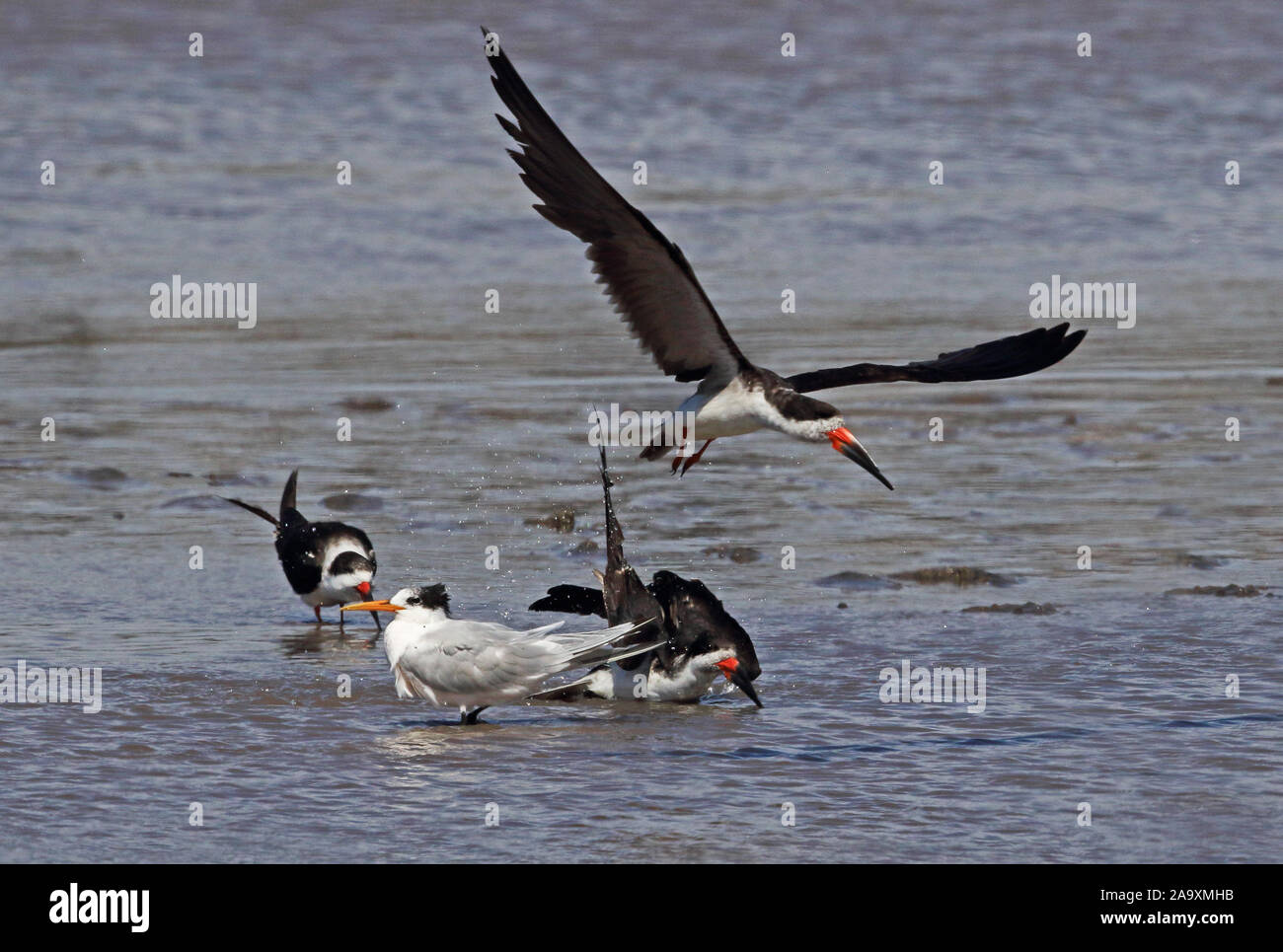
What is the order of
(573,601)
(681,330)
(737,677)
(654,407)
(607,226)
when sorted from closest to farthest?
(737,677)
(607,226)
(681,330)
(573,601)
(654,407)

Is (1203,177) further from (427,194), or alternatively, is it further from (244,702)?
(244,702)

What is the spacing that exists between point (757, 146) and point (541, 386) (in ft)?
21.1

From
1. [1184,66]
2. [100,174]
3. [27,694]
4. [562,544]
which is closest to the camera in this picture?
[27,694]

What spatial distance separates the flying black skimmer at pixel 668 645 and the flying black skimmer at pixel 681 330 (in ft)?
2.10

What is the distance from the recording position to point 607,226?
7148 millimetres

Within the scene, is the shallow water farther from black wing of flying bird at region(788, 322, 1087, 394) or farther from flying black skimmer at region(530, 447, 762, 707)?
black wing of flying bird at region(788, 322, 1087, 394)

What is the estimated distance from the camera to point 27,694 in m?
7.04

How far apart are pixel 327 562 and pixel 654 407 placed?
→ 11.5 feet

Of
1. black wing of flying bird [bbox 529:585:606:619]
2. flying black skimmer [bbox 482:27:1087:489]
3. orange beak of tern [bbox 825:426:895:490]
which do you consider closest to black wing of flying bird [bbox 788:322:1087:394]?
flying black skimmer [bbox 482:27:1087:489]

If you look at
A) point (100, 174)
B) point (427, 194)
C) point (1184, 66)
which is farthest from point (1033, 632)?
point (1184, 66)

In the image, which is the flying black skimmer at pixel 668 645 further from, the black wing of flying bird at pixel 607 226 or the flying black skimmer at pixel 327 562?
the flying black skimmer at pixel 327 562

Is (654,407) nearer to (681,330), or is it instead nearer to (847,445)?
(847,445)

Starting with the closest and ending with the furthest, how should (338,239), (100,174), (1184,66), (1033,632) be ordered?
(1033,632) < (338,239) < (100,174) < (1184,66)

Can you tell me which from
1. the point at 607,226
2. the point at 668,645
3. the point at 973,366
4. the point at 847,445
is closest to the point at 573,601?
the point at 668,645
